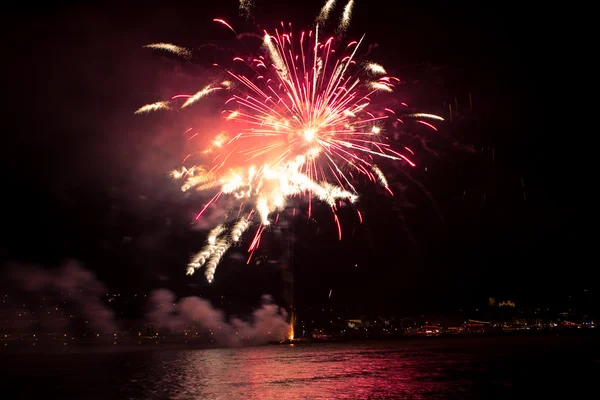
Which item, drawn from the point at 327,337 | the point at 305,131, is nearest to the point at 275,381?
the point at 305,131

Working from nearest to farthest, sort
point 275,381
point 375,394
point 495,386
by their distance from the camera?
1. point 375,394
2. point 495,386
3. point 275,381

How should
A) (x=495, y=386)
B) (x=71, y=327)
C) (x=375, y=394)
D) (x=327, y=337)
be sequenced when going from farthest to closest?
(x=327, y=337), (x=71, y=327), (x=495, y=386), (x=375, y=394)

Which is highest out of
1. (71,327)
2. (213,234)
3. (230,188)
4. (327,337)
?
(230,188)

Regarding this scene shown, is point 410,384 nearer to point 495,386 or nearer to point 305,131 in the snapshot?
point 495,386

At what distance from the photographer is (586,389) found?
39.9 feet

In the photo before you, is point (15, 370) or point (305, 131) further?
point (15, 370)

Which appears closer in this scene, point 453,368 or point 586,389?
point 586,389

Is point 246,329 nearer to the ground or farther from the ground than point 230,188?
nearer to the ground

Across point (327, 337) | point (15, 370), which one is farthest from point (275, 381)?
point (327, 337)

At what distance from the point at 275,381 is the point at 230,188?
682cm

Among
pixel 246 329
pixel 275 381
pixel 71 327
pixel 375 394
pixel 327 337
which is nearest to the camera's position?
pixel 375 394

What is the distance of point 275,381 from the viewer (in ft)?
48.2

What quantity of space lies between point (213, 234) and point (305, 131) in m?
5.15

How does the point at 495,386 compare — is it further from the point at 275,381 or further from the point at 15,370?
the point at 15,370
